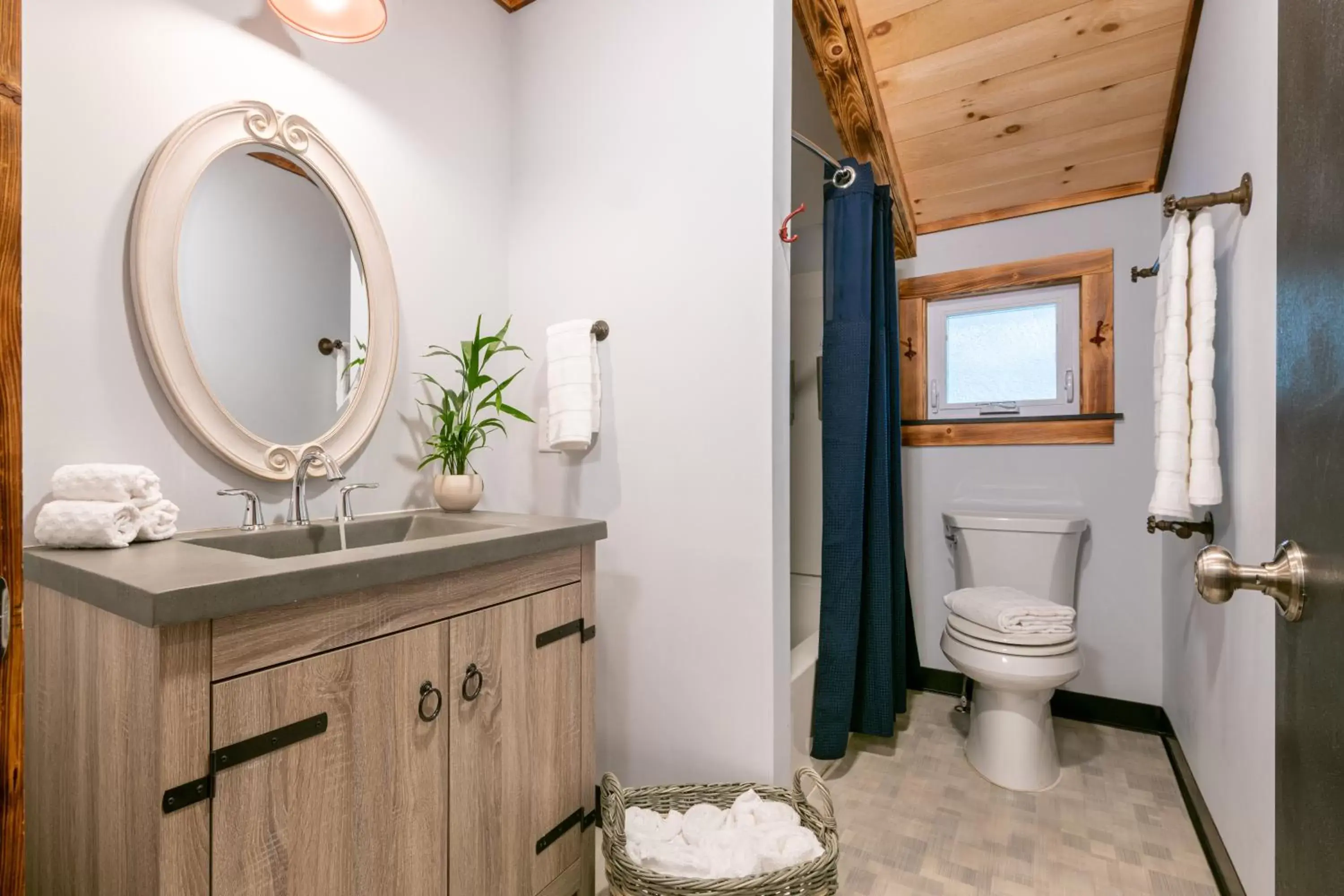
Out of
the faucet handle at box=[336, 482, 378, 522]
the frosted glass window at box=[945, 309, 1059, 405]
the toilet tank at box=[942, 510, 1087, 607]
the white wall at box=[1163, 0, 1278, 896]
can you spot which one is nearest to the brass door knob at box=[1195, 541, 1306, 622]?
the white wall at box=[1163, 0, 1278, 896]

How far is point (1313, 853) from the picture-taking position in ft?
1.65

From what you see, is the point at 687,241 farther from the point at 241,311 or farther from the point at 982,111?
the point at 982,111

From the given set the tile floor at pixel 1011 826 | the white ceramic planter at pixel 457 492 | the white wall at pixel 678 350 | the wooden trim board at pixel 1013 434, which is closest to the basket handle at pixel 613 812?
the white wall at pixel 678 350

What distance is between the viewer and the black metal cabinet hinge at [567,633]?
1.25 metres

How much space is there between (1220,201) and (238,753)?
204 centimetres

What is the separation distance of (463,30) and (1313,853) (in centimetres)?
229

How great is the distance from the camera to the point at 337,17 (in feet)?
4.30

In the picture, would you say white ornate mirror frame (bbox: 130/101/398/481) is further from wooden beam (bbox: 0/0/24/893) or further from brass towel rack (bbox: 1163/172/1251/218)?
brass towel rack (bbox: 1163/172/1251/218)

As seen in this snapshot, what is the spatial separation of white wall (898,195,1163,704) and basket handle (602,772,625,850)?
182 centimetres

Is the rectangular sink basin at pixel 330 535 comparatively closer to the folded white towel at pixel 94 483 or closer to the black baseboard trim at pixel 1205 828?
the folded white towel at pixel 94 483

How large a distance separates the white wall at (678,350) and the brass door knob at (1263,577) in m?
0.90

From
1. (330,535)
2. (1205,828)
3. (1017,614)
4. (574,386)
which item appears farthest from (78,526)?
(1205,828)

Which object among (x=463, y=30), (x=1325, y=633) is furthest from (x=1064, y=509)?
(x=463, y=30)

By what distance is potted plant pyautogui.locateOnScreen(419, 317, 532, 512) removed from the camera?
1586 millimetres
